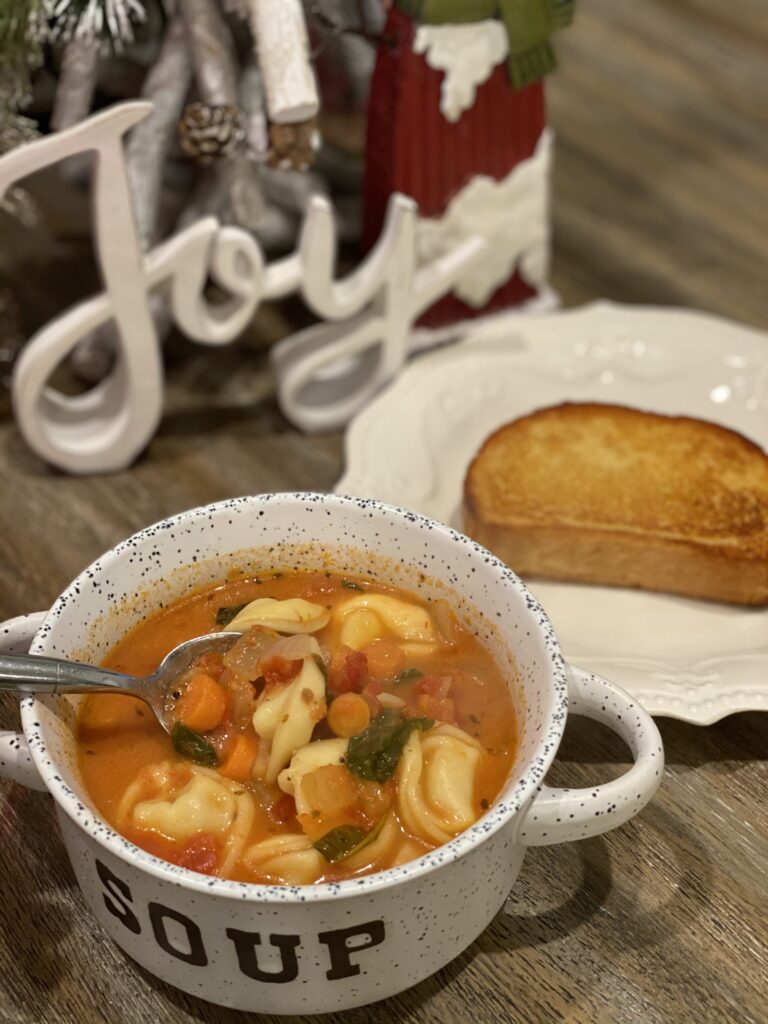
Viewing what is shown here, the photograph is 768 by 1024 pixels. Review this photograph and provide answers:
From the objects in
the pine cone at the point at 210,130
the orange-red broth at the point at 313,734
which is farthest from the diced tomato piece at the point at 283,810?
the pine cone at the point at 210,130

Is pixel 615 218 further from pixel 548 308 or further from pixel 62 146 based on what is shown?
pixel 62 146

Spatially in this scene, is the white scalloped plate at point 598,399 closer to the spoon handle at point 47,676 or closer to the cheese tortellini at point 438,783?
the cheese tortellini at point 438,783

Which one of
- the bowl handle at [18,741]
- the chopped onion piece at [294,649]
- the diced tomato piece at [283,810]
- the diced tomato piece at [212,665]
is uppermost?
the bowl handle at [18,741]

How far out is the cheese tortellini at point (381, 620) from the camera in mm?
1194

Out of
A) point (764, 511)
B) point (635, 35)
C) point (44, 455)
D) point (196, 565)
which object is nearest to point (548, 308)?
point (764, 511)

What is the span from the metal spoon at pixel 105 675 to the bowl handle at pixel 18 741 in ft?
0.13

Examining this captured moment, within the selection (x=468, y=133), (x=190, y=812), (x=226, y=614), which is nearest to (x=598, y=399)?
(x=468, y=133)

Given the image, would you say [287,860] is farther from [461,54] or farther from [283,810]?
[461,54]

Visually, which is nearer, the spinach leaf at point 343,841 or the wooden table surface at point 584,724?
the spinach leaf at point 343,841

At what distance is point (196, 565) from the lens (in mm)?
1229

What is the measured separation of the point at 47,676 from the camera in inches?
39.9

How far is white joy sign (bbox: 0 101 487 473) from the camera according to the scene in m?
1.55

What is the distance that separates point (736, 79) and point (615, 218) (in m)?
0.70

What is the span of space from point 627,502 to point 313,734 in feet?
2.04
